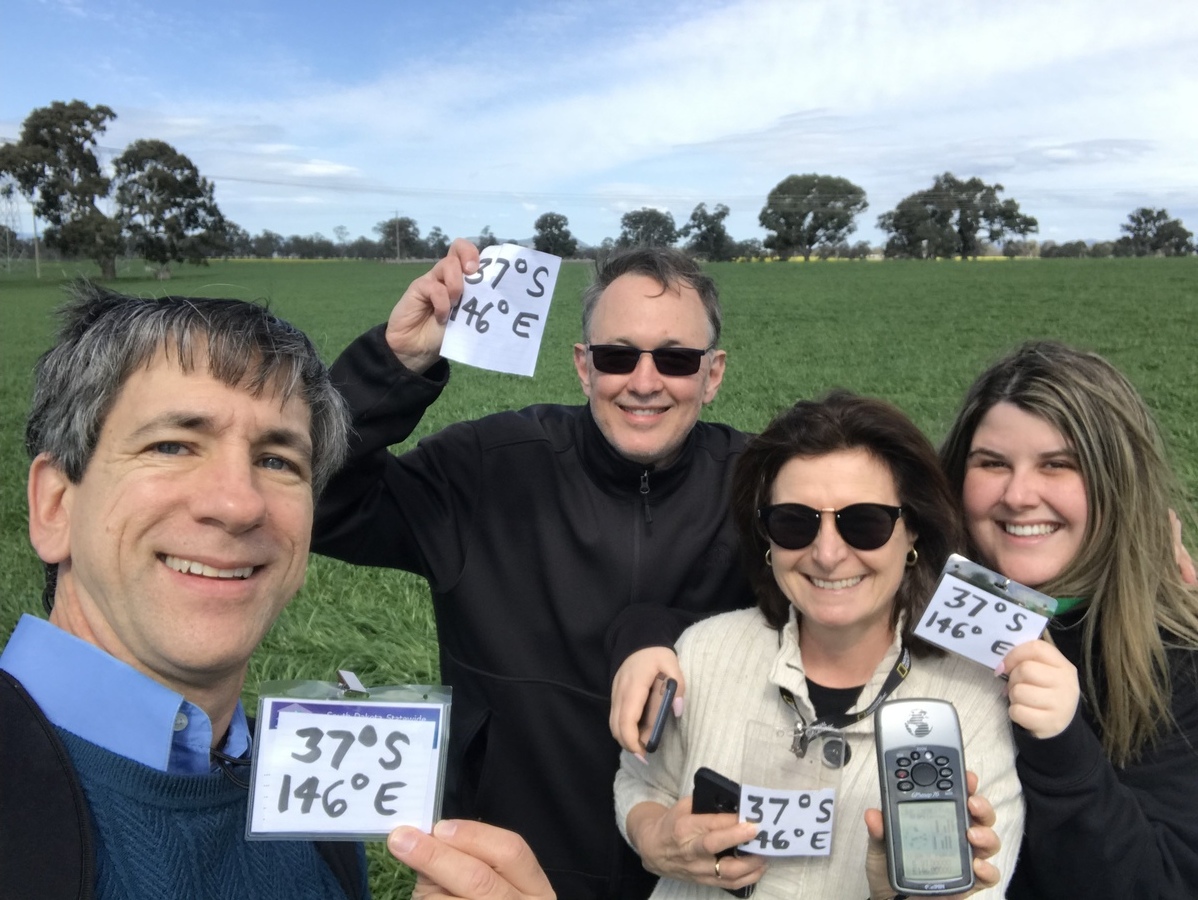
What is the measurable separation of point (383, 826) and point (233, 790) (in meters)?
0.29

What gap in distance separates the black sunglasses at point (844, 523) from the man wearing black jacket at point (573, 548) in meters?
0.54

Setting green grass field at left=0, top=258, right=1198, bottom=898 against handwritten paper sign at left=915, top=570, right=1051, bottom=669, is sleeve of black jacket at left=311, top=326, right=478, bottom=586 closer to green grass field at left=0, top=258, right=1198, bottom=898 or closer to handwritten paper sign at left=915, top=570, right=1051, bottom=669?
green grass field at left=0, top=258, right=1198, bottom=898

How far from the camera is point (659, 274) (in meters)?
2.93

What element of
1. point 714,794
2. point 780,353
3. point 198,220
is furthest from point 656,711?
point 198,220

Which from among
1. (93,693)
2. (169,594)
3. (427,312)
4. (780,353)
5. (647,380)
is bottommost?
(93,693)

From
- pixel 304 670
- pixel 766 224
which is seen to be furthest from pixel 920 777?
pixel 766 224

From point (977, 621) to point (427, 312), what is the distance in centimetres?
166

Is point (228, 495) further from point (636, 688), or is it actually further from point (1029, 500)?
point (1029, 500)

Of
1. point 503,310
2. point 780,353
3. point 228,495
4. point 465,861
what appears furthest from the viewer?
point 780,353

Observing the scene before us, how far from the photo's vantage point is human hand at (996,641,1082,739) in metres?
1.96

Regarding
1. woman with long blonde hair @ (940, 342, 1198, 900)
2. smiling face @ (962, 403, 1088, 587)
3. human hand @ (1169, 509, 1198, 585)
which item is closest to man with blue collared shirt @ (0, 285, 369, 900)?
woman with long blonde hair @ (940, 342, 1198, 900)

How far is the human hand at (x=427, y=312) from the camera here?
2570 millimetres

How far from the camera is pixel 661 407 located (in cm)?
284

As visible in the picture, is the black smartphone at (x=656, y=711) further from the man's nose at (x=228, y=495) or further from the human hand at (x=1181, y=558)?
the human hand at (x=1181, y=558)
